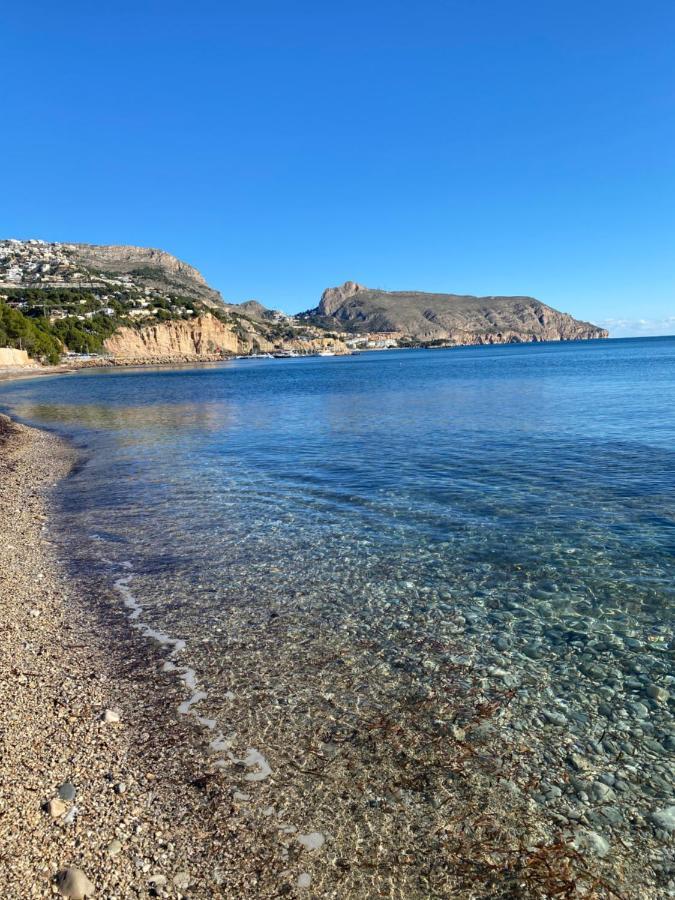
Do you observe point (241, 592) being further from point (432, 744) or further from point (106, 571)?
point (432, 744)

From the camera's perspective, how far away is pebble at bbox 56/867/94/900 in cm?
389

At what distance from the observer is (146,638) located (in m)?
7.99

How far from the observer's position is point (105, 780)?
16.7ft

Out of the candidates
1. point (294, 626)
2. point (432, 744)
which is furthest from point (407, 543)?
point (432, 744)

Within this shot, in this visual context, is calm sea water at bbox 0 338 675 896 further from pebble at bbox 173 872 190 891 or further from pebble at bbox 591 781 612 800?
pebble at bbox 173 872 190 891

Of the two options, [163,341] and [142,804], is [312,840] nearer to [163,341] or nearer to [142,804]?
[142,804]

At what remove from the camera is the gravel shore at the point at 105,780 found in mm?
4129

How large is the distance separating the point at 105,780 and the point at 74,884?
1.17 meters

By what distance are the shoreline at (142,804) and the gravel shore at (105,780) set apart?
0.04ft

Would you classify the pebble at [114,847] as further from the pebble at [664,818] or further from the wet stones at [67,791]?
the pebble at [664,818]

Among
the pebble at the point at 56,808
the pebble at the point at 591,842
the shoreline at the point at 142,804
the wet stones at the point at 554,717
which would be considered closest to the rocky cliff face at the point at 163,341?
the shoreline at the point at 142,804

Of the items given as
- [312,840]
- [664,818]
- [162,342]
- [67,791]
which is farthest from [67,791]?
[162,342]

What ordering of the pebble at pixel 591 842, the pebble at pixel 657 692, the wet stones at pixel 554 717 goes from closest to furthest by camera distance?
1. the pebble at pixel 591 842
2. the wet stones at pixel 554 717
3. the pebble at pixel 657 692

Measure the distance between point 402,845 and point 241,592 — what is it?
5.53 metres
